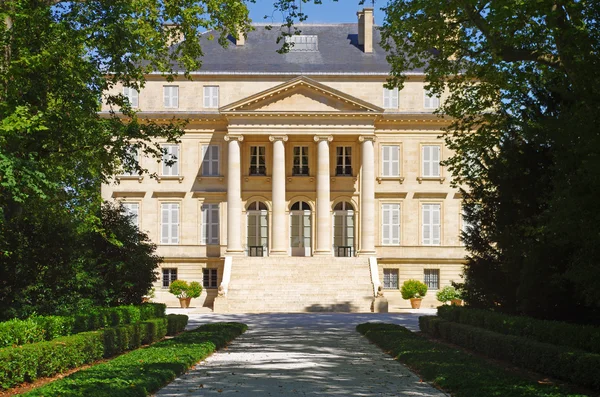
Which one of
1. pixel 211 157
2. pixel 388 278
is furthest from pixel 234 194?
pixel 388 278

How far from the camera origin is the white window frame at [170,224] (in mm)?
52312

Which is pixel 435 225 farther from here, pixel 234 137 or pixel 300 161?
pixel 234 137

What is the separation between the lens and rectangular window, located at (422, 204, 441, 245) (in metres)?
52.4

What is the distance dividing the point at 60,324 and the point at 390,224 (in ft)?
122

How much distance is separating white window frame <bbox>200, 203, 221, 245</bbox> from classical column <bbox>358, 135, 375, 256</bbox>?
8.37 metres

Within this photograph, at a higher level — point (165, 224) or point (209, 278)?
point (165, 224)

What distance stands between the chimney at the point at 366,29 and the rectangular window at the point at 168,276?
1760 cm

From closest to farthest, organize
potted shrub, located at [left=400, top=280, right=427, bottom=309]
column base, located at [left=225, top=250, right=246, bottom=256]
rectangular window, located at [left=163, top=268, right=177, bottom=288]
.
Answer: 1. potted shrub, located at [left=400, top=280, right=427, bottom=309]
2. column base, located at [left=225, top=250, right=246, bottom=256]
3. rectangular window, located at [left=163, top=268, right=177, bottom=288]

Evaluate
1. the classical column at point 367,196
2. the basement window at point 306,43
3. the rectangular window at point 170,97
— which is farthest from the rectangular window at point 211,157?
the classical column at point 367,196

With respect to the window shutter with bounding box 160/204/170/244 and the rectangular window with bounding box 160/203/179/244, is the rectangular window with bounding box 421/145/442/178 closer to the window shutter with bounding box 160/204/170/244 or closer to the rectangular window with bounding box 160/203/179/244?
the rectangular window with bounding box 160/203/179/244

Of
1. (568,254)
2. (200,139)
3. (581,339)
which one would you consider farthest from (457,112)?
(200,139)

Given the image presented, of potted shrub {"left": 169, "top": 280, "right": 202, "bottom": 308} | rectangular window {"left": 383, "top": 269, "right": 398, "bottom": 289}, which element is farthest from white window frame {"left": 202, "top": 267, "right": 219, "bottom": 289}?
rectangular window {"left": 383, "top": 269, "right": 398, "bottom": 289}

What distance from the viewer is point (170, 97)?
5378cm

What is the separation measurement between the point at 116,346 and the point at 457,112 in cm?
1146
